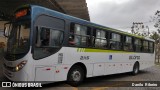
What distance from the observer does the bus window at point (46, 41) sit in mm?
8278

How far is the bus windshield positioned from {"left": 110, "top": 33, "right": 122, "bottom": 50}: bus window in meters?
5.61

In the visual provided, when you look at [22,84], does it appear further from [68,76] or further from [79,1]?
[79,1]

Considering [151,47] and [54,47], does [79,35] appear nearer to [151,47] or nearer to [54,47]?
[54,47]

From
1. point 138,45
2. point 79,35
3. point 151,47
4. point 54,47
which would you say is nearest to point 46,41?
point 54,47

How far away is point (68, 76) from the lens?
9.70 meters

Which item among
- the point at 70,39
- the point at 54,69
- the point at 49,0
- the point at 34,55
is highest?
the point at 49,0

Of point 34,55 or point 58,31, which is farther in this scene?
point 58,31

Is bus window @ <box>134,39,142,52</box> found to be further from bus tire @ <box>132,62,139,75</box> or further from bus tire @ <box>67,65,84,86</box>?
bus tire @ <box>67,65,84,86</box>

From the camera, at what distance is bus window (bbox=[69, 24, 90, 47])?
9883mm

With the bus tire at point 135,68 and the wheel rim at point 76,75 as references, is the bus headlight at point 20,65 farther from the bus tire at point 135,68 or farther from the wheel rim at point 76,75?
the bus tire at point 135,68

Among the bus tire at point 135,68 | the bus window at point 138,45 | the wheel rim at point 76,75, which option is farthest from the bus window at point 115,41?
the wheel rim at point 76,75

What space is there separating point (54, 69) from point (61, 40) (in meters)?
1.19

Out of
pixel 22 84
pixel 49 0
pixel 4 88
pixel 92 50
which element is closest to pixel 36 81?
pixel 22 84

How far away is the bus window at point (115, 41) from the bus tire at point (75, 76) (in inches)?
121
